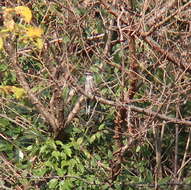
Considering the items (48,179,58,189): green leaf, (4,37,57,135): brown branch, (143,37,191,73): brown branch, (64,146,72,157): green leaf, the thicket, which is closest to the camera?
(143,37,191,73): brown branch

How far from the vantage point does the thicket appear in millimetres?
3852

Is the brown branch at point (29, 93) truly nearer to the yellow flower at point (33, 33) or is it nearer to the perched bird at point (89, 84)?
the perched bird at point (89, 84)

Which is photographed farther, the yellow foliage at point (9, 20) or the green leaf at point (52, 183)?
the green leaf at point (52, 183)

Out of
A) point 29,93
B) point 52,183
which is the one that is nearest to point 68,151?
point 52,183

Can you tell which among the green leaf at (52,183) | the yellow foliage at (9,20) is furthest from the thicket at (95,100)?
the yellow foliage at (9,20)

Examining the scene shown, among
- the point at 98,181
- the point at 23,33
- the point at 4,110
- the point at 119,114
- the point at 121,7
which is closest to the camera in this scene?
the point at 23,33

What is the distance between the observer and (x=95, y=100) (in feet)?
12.8

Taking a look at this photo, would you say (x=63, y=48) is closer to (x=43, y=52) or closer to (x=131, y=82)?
(x=43, y=52)

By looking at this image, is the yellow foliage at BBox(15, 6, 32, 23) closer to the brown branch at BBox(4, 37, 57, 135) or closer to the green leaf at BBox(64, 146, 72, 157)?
the brown branch at BBox(4, 37, 57, 135)

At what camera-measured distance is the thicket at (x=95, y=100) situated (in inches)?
152

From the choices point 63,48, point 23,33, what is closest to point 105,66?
point 63,48

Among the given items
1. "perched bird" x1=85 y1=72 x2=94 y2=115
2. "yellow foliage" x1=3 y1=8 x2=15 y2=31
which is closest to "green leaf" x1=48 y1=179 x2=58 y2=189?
"perched bird" x1=85 y1=72 x2=94 y2=115

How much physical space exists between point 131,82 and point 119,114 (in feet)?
1.05

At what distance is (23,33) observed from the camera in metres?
2.75
